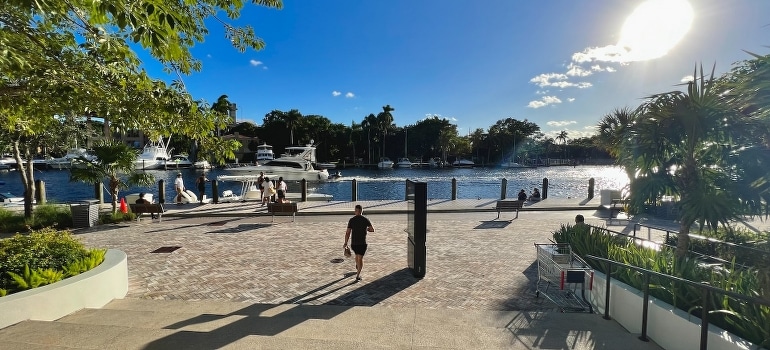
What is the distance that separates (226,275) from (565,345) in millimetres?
6556

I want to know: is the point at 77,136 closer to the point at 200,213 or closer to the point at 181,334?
the point at 200,213

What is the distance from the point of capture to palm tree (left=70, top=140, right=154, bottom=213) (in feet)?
44.7

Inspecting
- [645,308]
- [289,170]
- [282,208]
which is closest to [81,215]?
[282,208]

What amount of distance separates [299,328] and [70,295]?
3508 mm

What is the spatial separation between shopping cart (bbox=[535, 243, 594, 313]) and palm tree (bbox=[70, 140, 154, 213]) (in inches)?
601

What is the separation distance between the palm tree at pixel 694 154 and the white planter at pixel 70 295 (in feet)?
31.0

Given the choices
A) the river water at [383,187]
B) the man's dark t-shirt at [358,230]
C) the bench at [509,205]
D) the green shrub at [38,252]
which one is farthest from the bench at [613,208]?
the green shrub at [38,252]

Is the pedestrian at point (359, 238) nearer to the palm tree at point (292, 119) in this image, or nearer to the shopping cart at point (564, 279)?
the shopping cart at point (564, 279)

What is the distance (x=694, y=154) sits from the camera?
657 cm

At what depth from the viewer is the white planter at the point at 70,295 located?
4594mm

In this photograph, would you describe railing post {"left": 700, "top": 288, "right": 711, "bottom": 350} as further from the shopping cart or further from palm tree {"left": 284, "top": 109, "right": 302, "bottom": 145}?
palm tree {"left": 284, "top": 109, "right": 302, "bottom": 145}

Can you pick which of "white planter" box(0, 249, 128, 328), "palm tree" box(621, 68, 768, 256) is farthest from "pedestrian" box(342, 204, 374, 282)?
"palm tree" box(621, 68, 768, 256)

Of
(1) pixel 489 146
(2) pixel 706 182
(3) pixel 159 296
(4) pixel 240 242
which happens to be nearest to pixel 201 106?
(3) pixel 159 296

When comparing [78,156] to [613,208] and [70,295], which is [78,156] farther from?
[613,208]
